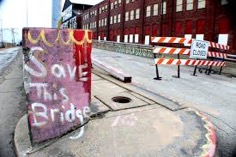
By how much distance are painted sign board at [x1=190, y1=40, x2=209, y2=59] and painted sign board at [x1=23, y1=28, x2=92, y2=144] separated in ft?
22.9

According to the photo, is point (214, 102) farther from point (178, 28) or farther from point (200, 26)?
point (178, 28)

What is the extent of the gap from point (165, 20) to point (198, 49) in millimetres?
Answer: 18750

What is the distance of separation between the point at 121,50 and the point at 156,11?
24.3ft

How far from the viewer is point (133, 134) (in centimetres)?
342

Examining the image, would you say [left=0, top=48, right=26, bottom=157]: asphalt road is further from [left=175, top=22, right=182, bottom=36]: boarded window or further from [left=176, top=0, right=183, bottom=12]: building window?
[left=176, top=0, right=183, bottom=12]: building window

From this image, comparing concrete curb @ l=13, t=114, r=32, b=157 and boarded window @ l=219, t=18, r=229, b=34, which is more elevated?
boarded window @ l=219, t=18, r=229, b=34

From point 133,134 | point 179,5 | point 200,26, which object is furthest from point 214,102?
point 179,5

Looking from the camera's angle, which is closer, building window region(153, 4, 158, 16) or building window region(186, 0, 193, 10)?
building window region(186, 0, 193, 10)

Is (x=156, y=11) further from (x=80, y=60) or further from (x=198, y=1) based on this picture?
(x=80, y=60)

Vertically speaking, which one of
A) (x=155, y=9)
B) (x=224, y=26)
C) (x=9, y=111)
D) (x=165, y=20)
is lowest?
(x=9, y=111)

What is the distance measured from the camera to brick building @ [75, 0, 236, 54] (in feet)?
63.2

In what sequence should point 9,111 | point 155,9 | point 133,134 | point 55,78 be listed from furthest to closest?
1. point 155,9
2. point 9,111
3. point 133,134
4. point 55,78

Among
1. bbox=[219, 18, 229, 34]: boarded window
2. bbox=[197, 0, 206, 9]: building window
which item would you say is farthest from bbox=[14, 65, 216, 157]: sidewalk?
bbox=[197, 0, 206, 9]: building window

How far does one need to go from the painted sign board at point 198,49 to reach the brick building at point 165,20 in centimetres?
932
